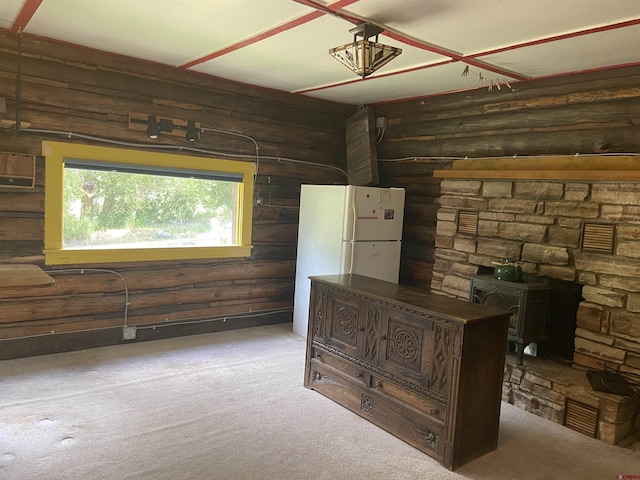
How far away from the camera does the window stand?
158 inches

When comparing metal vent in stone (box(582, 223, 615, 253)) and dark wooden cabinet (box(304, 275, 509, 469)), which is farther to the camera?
metal vent in stone (box(582, 223, 615, 253))

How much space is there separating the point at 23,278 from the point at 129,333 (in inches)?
69.5

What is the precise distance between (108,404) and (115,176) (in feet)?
6.49

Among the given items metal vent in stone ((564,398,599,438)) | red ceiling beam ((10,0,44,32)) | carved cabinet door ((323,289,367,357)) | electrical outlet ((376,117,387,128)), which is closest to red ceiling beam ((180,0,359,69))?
red ceiling beam ((10,0,44,32))

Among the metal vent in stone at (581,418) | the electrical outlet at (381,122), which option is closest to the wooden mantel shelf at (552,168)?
the electrical outlet at (381,122)

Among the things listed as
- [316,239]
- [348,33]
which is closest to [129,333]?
[316,239]

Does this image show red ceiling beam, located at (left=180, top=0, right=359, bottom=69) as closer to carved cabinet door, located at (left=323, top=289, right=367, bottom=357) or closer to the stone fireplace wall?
carved cabinet door, located at (left=323, top=289, right=367, bottom=357)

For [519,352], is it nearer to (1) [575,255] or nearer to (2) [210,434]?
(1) [575,255]

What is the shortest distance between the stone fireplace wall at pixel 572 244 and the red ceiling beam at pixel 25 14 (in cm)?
351

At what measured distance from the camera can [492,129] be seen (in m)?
4.47

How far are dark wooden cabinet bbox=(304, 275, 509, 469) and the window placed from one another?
1.85 meters

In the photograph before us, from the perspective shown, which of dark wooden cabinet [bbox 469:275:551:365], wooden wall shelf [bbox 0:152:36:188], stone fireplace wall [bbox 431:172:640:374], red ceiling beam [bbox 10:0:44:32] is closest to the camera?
red ceiling beam [bbox 10:0:44:32]

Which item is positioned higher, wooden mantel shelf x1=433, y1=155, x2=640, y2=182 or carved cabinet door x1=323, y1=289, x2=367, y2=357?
wooden mantel shelf x1=433, y1=155, x2=640, y2=182

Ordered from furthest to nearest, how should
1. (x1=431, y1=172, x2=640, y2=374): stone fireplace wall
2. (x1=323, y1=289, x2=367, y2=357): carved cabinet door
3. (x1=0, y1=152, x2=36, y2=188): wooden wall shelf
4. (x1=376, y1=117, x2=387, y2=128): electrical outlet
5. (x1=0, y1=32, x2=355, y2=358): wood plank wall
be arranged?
(x1=376, y1=117, x2=387, y2=128): electrical outlet → (x1=0, y1=32, x2=355, y2=358): wood plank wall → (x1=0, y1=152, x2=36, y2=188): wooden wall shelf → (x1=431, y1=172, x2=640, y2=374): stone fireplace wall → (x1=323, y1=289, x2=367, y2=357): carved cabinet door
